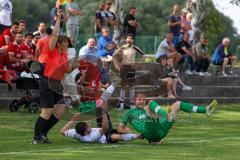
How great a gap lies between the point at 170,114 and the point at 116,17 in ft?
51.0

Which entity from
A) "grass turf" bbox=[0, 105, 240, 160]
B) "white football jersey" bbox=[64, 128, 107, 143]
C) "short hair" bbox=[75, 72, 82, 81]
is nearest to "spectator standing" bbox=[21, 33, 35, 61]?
"grass turf" bbox=[0, 105, 240, 160]

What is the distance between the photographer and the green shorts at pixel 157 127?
1798cm

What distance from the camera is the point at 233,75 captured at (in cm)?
3431

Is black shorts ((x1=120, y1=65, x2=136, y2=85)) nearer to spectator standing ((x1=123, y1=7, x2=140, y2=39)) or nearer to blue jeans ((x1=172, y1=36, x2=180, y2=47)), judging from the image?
spectator standing ((x1=123, y1=7, x2=140, y2=39))

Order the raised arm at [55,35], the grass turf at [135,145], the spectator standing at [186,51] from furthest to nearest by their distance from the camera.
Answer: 1. the spectator standing at [186,51]
2. the raised arm at [55,35]
3. the grass turf at [135,145]

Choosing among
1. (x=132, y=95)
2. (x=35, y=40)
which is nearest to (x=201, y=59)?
(x=35, y=40)

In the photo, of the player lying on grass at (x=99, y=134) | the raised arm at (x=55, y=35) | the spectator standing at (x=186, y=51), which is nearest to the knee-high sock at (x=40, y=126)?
the player lying on grass at (x=99, y=134)

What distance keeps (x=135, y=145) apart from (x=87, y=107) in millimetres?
1200

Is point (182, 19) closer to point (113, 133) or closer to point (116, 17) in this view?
point (116, 17)

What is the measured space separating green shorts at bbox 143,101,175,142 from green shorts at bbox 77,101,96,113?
1.05 meters

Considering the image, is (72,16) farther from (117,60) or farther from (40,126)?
(40,126)

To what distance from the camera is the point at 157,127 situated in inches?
712

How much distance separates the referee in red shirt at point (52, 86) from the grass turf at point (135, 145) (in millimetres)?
394

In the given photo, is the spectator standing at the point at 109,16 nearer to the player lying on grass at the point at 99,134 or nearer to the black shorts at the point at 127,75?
the black shorts at the point at 127,75
